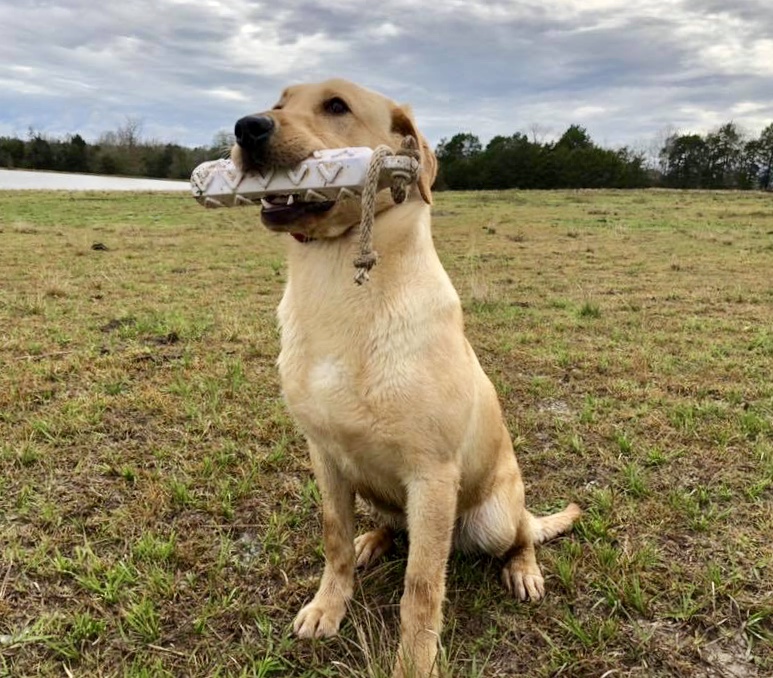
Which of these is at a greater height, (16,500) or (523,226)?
(523,226)

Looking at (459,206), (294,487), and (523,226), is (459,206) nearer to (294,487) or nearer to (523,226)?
(523,226)

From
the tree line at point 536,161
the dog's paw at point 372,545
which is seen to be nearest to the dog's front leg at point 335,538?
the dog's paw at point 372,545

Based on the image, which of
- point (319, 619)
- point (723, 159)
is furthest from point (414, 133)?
point (723, 159)

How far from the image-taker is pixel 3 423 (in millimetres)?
3635

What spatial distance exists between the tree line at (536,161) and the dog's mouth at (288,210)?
44.2 m

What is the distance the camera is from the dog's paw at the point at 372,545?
8.59 ft

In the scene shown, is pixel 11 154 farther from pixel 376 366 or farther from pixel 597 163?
pixel 376 366

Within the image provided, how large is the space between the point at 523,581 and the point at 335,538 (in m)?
0.76

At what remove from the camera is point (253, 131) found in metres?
1.91

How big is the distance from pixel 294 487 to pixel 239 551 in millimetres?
530

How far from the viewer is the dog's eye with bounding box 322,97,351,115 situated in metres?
2.24

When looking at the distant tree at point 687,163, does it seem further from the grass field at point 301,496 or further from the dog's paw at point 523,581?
the dog's paw at point 523,581

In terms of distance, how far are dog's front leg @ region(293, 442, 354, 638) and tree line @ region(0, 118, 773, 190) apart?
44.1m

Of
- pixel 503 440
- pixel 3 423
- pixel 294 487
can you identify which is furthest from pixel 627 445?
pixel 3 423
